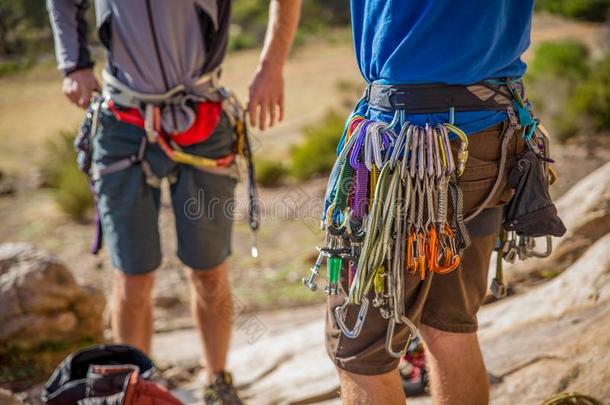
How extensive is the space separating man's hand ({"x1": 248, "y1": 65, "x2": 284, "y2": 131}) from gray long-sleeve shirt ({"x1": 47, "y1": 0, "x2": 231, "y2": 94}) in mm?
219

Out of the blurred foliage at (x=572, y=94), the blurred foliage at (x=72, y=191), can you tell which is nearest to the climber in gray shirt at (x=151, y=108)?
the blurred foliage at (x=72, y=191)

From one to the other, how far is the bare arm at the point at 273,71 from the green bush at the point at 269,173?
5.77 metres

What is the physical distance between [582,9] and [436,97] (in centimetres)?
1906

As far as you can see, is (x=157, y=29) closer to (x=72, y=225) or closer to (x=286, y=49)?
(x=286, y=49)

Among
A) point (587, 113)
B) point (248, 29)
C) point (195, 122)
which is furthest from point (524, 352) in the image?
point (248, 29)

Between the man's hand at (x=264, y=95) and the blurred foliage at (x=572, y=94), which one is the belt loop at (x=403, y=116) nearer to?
the man's hand at (x=264, y=95)

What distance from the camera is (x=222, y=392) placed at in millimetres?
3320

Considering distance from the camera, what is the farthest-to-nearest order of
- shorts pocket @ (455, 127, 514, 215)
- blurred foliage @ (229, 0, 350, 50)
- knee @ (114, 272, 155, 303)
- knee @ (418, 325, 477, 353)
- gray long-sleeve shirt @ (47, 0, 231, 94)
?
blurred foliage @ (229, 0, 350, 50) < knee @ (114, 272, 155, 303) < gray long-sleeve shirt @ (47, 0, 231, 94) < knee @ (418, 325, 477, 353) < shorts pocket @ (455, 127, 514, 215)

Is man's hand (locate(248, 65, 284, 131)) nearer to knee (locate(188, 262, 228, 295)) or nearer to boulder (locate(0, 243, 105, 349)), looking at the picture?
knee (locate(188, 262, 228, 295))

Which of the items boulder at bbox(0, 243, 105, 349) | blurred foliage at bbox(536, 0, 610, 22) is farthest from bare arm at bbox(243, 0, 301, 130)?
blurred foliage at bbox(536, 0, 610, 22)

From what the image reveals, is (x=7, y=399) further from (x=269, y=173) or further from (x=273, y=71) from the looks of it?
(x=269, y=173)

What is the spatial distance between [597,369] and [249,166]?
5.26 ft

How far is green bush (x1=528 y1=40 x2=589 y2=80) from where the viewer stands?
966 cm

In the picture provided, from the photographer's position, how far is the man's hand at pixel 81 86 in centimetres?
318
